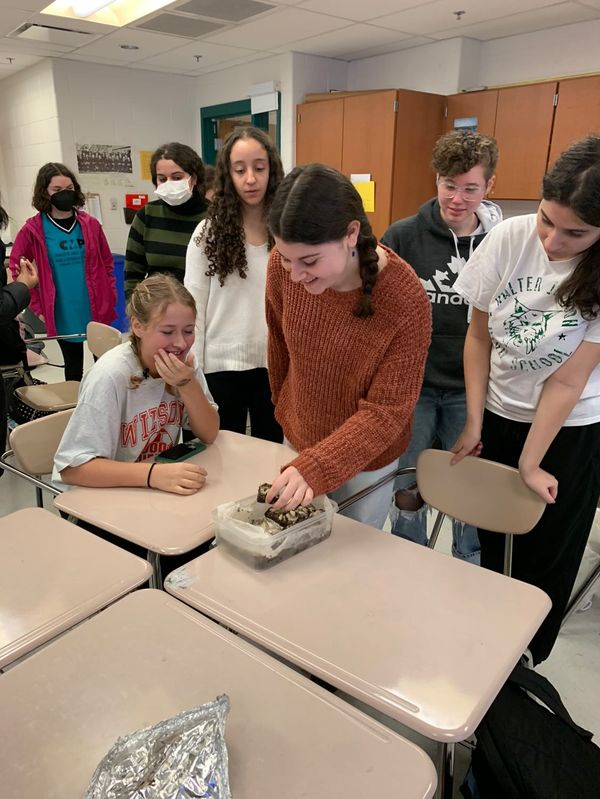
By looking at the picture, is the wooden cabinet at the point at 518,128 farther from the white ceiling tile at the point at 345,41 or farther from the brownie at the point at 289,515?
the brownie at the point at 289,515

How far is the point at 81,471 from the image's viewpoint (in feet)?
4.49

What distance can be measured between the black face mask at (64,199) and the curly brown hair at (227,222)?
157cm

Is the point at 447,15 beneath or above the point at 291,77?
above

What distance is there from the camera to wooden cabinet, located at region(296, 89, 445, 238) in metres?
3.91

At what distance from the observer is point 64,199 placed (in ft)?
10.0

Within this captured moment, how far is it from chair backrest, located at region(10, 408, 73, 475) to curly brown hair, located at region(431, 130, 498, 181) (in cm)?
134

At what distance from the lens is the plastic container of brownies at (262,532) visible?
1.08m

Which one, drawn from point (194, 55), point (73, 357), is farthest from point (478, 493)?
point (194, 55)

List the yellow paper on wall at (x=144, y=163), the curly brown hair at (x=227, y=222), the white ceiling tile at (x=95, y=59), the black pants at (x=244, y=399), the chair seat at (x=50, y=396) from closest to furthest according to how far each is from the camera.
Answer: the curly brown hair at (x=227, y=222), the black pants at (x=244, y=399), the chair seat at (x=50, y=396), the white ceiling tile at (x=95, y=59), the yellow paper on wall at (x=144, y=163)

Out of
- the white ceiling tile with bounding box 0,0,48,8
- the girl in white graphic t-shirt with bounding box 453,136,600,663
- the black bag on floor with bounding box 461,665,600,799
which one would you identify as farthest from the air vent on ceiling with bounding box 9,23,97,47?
the black bag on floor with bounding box 461,665,600,799

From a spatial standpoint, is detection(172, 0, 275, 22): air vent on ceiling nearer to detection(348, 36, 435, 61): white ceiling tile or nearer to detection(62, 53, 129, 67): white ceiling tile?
detection(348, 36, 435, 61): white ceiling tile

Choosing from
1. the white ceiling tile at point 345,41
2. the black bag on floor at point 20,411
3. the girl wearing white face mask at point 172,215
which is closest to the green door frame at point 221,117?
the white ceiling tile at point 345,41

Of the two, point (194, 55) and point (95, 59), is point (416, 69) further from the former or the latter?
point (95, 59)

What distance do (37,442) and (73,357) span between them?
5.99 ft
